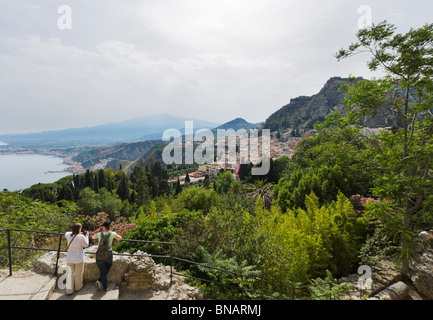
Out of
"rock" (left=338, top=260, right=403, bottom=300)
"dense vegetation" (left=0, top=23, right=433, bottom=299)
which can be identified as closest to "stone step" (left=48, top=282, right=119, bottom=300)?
"dense vegetation" (left=0, top=23, right=433, bottom=299)

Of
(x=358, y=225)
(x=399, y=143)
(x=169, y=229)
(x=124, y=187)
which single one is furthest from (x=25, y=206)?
(x=124, y=187)

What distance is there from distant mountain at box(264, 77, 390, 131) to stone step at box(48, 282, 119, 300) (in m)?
126

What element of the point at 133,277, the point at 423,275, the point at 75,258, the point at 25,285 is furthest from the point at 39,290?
the point at 423,275

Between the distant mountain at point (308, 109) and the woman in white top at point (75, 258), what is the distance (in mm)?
126100

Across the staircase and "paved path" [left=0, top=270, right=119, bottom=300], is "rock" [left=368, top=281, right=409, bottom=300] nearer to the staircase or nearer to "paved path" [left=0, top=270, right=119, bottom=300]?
the staircase

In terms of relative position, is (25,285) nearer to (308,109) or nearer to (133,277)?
(133,277)

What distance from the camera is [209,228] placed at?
682cm

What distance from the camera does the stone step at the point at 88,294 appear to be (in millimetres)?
3480

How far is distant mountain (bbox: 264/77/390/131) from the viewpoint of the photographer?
413ft

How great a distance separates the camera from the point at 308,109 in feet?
463

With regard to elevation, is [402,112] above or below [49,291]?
above

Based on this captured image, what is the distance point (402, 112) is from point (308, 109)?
151m

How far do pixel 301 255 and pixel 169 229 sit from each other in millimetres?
4250
